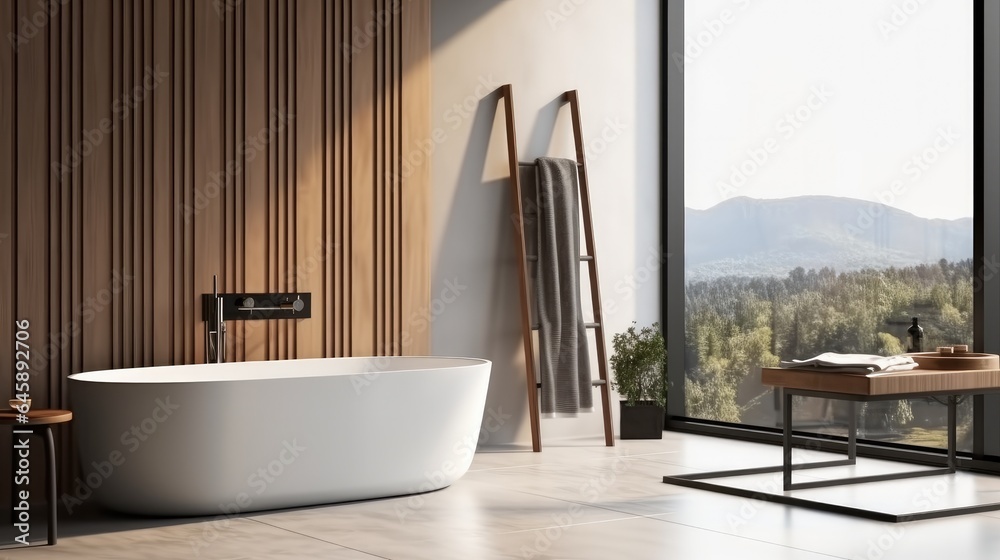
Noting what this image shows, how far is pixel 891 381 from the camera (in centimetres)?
432

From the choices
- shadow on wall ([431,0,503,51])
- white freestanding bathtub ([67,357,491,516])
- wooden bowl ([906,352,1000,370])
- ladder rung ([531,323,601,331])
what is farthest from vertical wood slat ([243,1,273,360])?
wooden bowl ([906,352,1000,370])

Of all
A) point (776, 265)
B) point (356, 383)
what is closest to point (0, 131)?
point (356, 383)

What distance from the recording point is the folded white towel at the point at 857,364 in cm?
436

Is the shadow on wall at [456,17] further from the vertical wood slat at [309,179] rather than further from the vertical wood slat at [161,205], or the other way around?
the vertical wood slat at [161,205]

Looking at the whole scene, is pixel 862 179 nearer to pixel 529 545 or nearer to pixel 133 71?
pixel 529 545

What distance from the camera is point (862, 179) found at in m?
5.84

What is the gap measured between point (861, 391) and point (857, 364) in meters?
0.12

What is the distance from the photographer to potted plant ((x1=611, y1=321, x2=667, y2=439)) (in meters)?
6.32

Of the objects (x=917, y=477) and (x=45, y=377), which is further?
(x=917, y=477)

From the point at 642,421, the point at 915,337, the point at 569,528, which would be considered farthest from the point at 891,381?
the point at 642,421

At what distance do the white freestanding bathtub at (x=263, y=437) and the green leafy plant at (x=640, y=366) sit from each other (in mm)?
1733

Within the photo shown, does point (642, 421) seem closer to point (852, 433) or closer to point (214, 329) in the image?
point (852, 433)

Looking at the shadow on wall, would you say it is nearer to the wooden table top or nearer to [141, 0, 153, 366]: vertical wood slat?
[141, 0, 153, 366]: vertical wood slat

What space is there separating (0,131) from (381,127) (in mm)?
1893
